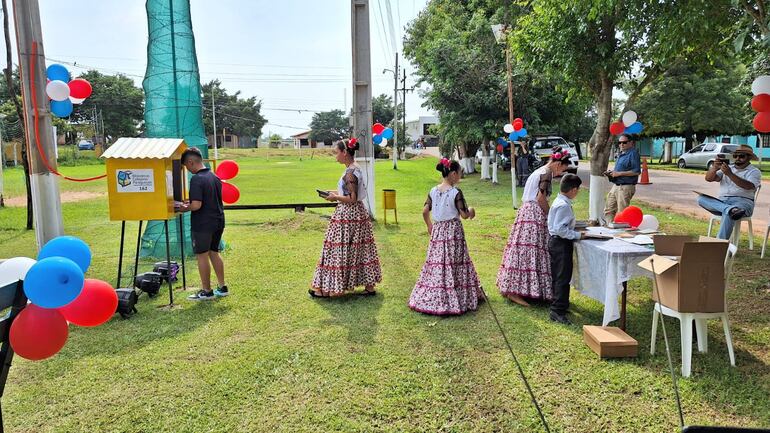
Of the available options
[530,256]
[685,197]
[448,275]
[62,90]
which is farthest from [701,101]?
[62,90]

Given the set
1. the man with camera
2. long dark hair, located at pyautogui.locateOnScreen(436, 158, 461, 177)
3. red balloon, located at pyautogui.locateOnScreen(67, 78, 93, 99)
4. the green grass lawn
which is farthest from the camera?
the man with camera

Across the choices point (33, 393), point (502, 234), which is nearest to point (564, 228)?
point (33, 393)

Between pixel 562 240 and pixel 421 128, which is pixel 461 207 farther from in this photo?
pixel 421 128

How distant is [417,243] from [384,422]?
5898 millimetres

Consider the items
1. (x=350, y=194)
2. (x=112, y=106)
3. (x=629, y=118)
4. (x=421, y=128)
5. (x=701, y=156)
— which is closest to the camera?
(x=350, y=194)

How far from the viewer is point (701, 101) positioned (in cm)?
2894

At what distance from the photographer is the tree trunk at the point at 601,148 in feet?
31.2

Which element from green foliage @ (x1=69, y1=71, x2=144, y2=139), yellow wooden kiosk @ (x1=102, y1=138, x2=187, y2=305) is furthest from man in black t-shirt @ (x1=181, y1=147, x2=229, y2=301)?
green foliage @ (x1=69, y1=71, x2=144, y2=139)

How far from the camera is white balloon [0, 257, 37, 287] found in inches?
91.0

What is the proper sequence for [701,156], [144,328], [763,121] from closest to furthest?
[144,328], [763,121], [701,156]

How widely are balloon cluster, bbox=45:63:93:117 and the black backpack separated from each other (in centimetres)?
242

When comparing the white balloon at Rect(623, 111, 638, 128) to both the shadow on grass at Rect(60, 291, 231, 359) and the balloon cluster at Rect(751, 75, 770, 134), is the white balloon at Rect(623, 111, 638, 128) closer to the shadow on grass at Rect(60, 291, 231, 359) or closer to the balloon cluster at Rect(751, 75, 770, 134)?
the balloon cluster at Rect(751, 75, 770, 134)

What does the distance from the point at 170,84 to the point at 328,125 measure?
73.7m

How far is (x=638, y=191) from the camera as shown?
1645 centimetres
